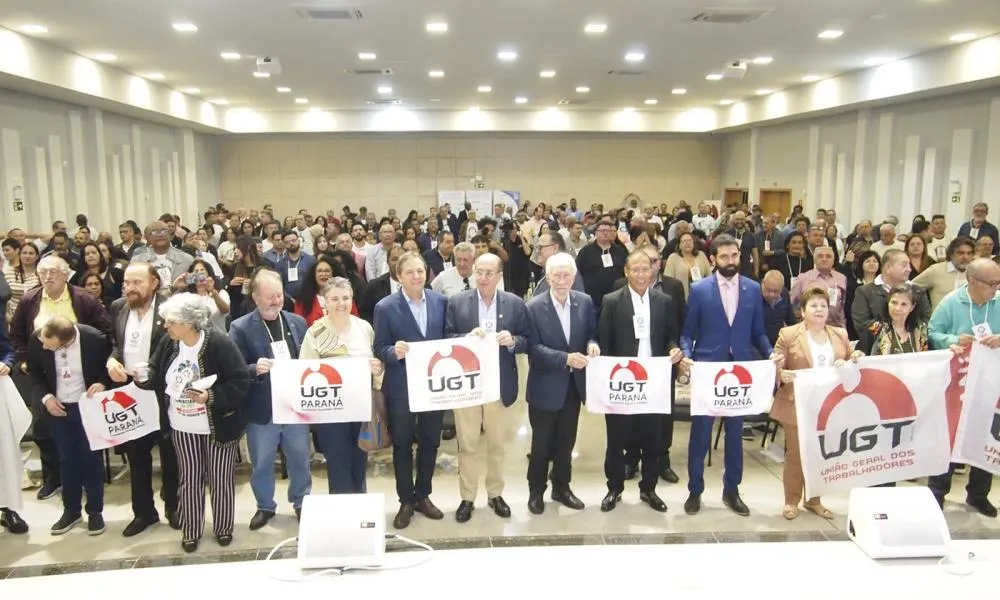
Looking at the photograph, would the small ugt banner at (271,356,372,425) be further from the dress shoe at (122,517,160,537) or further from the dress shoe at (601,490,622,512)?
the dress shoe at (601,490,622,512)

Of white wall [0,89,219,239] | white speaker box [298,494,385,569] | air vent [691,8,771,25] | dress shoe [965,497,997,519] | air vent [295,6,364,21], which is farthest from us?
white wall [0,89,219,239]

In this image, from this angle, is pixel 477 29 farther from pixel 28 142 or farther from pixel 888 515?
pixel 888 515

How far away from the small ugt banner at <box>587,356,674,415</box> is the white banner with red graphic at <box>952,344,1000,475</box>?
1808 mm

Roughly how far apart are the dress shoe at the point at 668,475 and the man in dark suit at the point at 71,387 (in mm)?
3747

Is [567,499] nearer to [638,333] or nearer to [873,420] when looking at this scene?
[638,333]

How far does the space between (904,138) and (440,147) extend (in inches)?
517

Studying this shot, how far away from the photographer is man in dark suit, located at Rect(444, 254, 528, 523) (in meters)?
4.31

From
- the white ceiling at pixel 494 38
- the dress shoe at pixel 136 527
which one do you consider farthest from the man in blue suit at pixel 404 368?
the white ceiling at pixel 494 38

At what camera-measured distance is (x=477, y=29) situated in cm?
1001

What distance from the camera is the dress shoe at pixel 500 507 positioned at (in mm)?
4527

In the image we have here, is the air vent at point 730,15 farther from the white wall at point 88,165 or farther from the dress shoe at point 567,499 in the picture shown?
the white wall at point 88,165

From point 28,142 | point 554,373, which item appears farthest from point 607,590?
point 28,142

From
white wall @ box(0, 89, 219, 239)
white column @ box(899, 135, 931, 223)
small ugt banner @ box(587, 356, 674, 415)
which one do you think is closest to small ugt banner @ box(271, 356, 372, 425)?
small ugt banner @ box(587, 356, 674, 415)

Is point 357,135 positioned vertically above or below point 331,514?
above
